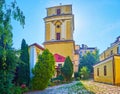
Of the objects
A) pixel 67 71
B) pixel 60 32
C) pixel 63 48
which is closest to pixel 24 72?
pixel 67 71

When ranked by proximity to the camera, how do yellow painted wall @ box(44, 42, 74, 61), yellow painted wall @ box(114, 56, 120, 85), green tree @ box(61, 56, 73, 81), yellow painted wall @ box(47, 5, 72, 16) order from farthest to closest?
yellow painted wall @ box(47, 5, 72, 16), yellow painted wall @ box(44, 42, 74, 61), green tree @ box(61, 56, 73, 81), yellow painted wall @ box(114, 56, 120, 85)

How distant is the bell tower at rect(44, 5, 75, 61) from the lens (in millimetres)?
42688

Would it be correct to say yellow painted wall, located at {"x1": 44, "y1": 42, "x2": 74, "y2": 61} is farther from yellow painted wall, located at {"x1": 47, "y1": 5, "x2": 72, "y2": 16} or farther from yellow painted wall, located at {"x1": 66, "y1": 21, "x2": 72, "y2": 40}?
yellow painted wall, located at {"x1": 47, "y1": 5, "x2": 72, "y2": 16}

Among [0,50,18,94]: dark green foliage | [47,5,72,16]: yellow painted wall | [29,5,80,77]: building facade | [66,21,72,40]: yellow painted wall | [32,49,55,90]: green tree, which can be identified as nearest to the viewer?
[0,50,18,94]: dark green foliage

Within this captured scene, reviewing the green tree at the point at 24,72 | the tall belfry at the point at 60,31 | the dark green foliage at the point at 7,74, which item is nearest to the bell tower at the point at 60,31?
the tall belfry at the point at 60,31

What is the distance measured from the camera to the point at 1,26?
5578 mm

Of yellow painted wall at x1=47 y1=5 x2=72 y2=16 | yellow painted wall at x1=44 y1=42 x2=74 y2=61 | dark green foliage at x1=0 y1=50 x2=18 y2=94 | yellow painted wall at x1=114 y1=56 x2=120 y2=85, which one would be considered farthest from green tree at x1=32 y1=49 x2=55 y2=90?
yellow painted wall at x1=47 y1=5 x2=72 y2=16

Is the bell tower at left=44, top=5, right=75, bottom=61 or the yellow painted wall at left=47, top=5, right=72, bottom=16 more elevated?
the yellow painted wall at left=47, top=5, right=72, bottom=16

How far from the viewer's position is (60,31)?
4375 cm

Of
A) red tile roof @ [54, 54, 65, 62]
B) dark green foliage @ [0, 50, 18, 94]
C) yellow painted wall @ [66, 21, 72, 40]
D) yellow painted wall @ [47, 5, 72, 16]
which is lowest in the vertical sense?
dark green foliage @ [0, 50, 18, 94]

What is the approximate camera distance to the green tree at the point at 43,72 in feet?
66.4

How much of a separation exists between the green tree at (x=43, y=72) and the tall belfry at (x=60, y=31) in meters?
21.0

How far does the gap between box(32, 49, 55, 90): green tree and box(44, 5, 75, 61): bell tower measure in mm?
20961

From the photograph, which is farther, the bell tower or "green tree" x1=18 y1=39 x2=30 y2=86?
the bell tower
